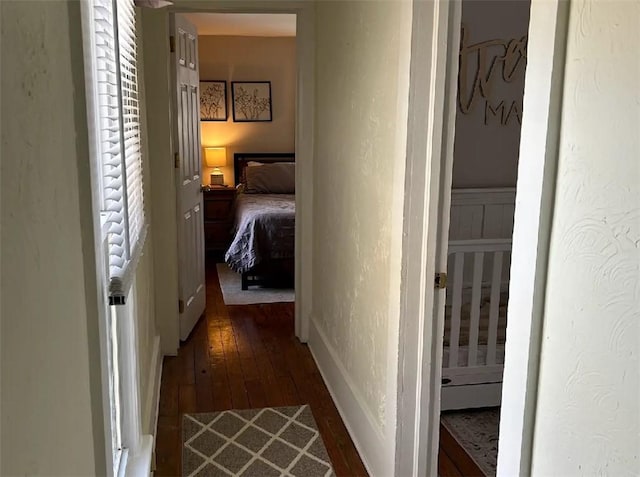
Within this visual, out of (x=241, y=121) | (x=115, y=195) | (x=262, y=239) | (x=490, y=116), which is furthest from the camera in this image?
(x=241, y=121)

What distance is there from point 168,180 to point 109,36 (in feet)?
7.19

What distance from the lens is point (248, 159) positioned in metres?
6.94

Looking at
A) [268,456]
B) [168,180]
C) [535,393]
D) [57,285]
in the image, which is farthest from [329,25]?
[57,285]

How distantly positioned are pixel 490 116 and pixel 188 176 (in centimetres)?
191

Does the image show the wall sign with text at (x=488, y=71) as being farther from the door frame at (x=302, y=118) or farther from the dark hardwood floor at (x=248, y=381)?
the dark hardwood floor at (x=248, y=381)

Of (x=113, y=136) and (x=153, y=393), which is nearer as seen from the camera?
(x=113, y=136)

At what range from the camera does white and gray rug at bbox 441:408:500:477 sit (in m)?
2.75

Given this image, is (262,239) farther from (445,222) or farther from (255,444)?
(445,222)

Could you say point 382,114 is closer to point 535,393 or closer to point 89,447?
point 535,393

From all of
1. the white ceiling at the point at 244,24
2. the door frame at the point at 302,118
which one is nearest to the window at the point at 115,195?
the door frame at the point at 302,118

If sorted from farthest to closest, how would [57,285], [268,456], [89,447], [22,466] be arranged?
[268,456]
[89,447]
[57,285]
[22,466]

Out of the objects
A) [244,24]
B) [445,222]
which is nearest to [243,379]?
[445,222]

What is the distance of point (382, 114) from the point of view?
237 cm

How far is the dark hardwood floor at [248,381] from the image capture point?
279cm
